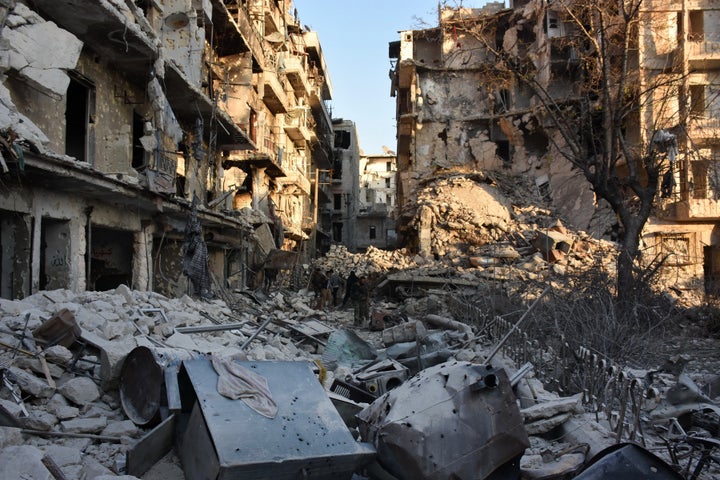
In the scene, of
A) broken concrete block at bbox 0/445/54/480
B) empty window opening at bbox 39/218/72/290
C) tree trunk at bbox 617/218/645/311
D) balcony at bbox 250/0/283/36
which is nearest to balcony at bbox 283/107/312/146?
balcony at bbox 250/0/283/36

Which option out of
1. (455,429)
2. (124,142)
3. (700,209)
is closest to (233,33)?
(124,142)

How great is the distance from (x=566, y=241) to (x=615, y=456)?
61.2 ft

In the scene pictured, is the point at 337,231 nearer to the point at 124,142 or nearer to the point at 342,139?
the point at 342,139

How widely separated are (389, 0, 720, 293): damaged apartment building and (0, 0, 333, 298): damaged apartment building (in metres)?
9.63

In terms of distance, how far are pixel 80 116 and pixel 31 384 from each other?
10.8 m

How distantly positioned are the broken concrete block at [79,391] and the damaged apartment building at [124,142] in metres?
3.21

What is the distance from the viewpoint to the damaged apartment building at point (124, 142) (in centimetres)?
912

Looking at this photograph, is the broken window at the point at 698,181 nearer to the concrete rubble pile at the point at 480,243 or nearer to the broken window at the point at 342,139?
the concrete rubble pile at the point at 480,243

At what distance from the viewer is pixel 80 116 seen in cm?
1340

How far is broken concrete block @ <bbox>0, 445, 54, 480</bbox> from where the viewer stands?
298 cm

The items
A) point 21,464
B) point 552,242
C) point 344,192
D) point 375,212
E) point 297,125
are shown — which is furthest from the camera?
point 375,212

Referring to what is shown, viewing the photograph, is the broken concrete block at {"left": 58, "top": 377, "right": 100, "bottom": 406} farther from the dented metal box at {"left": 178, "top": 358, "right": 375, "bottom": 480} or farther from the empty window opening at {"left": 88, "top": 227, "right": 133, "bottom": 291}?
the empty window opening at {"left": 88, "top": 227, "right": 133, "bottom": 291}

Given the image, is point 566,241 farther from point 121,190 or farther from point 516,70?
point 121,190

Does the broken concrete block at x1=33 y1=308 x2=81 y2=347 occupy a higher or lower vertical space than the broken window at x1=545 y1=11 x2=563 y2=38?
lower
